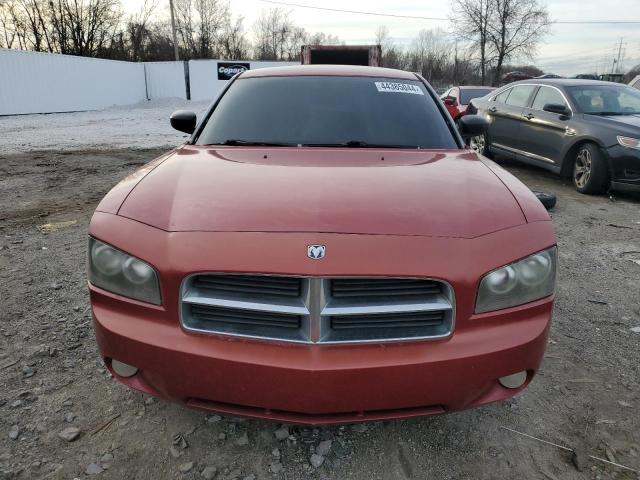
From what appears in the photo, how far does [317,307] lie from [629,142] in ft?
21.2

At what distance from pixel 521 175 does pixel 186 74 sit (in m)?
26.0

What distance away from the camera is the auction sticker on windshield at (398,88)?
3.20 m

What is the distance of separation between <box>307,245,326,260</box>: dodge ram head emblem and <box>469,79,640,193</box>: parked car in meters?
6.33

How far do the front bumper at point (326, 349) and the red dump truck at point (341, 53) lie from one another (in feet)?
42.5

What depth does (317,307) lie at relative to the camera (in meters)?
1.61

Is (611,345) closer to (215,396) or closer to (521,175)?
(215,396)

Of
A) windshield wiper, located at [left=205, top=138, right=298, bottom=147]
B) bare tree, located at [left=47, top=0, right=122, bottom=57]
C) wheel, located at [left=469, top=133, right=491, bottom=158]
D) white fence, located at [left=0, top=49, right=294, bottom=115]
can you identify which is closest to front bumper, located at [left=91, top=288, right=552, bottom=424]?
windshield wiper, located at [left=205, top=138, right=298, bottom=147]

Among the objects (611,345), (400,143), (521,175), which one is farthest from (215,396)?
(521,175)

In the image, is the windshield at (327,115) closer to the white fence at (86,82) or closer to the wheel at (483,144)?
the wheel at (483,144)

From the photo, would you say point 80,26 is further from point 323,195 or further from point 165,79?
point 323,195

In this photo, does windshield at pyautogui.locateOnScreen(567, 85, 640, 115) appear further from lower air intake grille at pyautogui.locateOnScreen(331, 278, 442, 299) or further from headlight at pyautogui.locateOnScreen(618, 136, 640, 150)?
lower air intake grille at pyautogui.locateOnScreen(331, 278, 442, 299)

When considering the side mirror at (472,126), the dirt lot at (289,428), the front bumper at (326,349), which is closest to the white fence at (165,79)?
the dirt lot at (289,428)

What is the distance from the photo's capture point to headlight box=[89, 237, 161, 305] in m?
1.71

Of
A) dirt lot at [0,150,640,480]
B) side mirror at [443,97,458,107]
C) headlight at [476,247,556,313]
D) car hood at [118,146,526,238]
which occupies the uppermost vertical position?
side mirror at [443,97,458,107]
